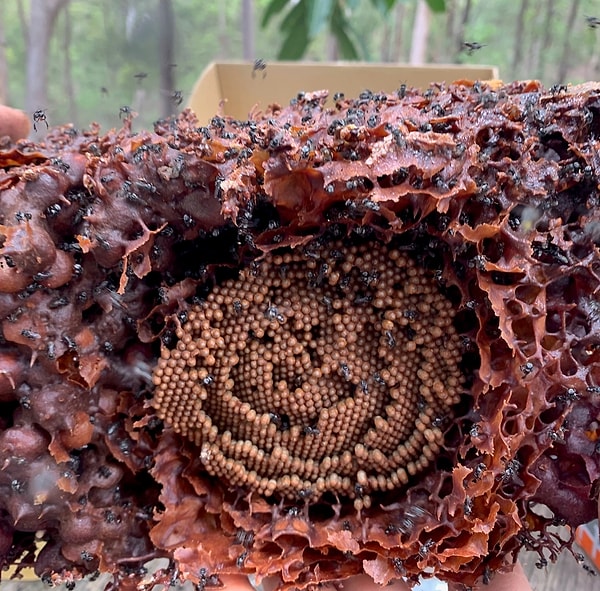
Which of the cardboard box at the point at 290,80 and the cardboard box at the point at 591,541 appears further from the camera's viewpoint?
the cardboard box at the point at 290,80

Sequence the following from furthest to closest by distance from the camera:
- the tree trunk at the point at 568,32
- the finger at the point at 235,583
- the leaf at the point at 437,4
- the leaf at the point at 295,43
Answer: the tree trunk at the point at 568,32, the leaf at the point at 295,43, the leaf at the point at 437,4, the finger at the point at 235,583

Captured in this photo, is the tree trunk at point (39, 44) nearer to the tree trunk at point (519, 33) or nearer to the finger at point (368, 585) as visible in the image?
the finger at point (368, 585)

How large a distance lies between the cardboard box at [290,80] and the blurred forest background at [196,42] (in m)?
0.06

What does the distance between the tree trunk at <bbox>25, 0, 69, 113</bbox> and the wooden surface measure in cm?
147

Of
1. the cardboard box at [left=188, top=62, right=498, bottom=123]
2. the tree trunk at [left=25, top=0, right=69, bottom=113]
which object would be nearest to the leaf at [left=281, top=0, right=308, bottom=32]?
the tree trunk at [left=25, top=0, right=69, bottom=113]

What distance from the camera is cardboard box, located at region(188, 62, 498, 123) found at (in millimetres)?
1453

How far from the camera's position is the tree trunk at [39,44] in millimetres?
2027

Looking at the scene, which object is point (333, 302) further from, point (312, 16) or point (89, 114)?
point (89, 114)

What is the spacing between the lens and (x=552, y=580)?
45.9 inches

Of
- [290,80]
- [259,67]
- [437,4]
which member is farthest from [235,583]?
[437,4]

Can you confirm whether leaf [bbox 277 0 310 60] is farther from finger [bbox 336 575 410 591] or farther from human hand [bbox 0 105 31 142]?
finger [bbox 336 575 410 591]

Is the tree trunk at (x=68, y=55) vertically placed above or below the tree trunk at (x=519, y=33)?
below

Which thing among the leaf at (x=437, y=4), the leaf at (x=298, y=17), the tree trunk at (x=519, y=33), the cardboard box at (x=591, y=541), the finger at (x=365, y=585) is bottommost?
the cardboard box at (x=591, y=541)

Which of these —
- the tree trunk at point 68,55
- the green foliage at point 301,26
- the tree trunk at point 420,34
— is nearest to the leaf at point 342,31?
the green foliage at point 301,26
